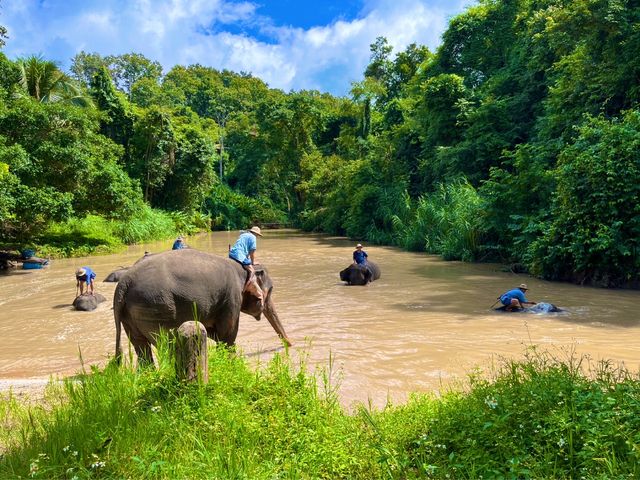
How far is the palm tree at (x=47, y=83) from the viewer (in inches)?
953

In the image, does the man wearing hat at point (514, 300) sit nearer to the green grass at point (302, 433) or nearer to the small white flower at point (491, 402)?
the green grass at point (302, 433)

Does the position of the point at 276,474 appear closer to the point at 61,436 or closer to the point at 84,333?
the point at 61,436

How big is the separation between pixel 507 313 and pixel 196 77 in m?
66.6

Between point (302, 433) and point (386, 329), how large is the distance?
19.0 feet

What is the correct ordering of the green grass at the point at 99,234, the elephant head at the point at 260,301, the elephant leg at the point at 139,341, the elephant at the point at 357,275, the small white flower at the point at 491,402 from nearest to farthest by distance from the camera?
the small white flower at the point at 491,402, the elephant leg at the point at 139,341, the elephant head at the point at 260,301, the elephant at the point at 357,275, the green grass at the point at 99,234

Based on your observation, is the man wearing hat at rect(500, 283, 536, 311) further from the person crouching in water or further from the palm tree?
the palm tree

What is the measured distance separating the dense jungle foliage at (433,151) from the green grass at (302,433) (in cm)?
881

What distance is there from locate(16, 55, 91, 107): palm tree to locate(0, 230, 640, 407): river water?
1192cm

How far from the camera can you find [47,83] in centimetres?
2533

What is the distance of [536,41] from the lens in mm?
23484

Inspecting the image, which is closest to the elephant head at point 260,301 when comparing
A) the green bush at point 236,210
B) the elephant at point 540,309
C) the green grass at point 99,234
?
the elephant at point 540,309

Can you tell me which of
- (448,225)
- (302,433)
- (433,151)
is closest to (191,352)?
(302,433)

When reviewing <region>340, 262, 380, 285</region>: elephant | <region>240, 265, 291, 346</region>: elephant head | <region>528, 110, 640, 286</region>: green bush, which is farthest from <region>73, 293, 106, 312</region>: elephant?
<region>528, 110, 640, 286</region>: green bush

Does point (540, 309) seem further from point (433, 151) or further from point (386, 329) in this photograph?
point (433, 151)
